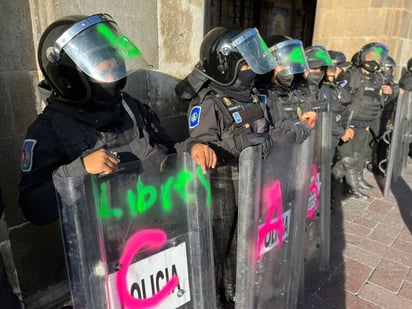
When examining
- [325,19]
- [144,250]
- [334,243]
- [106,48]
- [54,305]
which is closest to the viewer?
[144,250]

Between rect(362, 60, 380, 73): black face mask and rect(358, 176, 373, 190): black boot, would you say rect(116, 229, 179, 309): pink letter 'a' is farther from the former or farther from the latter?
rect(362, 60, 380, 73): black face mask

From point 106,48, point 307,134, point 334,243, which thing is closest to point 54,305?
point 106,48

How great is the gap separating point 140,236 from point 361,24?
617 cm

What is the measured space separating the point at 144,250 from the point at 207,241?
314mm

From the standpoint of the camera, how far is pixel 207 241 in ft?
5.13

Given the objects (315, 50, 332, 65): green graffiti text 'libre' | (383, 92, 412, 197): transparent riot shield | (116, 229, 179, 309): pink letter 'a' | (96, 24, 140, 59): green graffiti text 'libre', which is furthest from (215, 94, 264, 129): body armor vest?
(383, 92, 412, 197): transparent riot shield

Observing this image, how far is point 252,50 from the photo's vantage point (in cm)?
229

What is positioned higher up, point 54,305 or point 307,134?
point 307,134

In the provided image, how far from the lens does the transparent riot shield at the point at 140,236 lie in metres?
1.14

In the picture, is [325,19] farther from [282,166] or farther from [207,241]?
[207,241]

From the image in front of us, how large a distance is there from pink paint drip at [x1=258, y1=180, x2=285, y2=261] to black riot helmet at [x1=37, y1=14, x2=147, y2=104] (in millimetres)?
887

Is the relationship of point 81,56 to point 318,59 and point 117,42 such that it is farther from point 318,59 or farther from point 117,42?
point 318,59

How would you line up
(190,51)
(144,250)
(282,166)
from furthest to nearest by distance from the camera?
(190,51), (282,166), (144,250)

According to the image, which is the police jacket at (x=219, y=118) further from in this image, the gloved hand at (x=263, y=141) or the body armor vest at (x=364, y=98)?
the body armor vest at (x=364, y=98)
